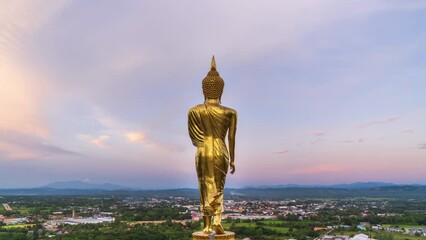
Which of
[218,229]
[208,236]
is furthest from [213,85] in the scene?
[208,236]

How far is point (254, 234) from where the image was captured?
43.2 metres

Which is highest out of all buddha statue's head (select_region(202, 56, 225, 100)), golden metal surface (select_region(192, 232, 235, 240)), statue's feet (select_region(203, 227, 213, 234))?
buddha statue's head (select_region(202, 56, 225, 100))

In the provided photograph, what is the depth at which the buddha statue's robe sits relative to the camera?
27.9 feet

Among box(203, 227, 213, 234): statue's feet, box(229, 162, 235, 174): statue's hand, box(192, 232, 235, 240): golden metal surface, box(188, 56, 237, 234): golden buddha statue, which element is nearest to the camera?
box(192, 232, 235, 240): golden metal surface

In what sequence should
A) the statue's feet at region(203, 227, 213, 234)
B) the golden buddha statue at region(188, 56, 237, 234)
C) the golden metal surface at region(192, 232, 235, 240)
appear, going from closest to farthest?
1. the golden metal surface at region(192, 232, 235, 240)
2. the statue's feet at region(203, 227, 213, 234)
3. the golden buddha statue at region(188, 56, 237, 234)

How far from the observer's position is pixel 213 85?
857cm

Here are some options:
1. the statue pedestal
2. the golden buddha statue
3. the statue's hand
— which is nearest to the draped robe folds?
the golden buddha statue

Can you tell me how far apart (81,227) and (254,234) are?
16.7 metres

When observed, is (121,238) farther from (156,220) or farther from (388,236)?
(388,236)

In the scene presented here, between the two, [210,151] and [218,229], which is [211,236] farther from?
[210,151]

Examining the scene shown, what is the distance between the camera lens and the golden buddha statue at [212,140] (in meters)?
8.51

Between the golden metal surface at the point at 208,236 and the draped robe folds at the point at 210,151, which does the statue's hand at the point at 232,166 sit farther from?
the golden metal surface at the point at 208,236

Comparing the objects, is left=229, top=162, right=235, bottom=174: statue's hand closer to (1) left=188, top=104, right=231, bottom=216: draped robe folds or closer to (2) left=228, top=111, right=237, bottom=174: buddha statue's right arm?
(2) left=228, top=111, right=237, bottom=174: buddha statue's right arm

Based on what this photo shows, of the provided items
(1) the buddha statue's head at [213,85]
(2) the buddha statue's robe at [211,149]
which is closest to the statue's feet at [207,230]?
(2) the buddha statue's robe at [211,149]
